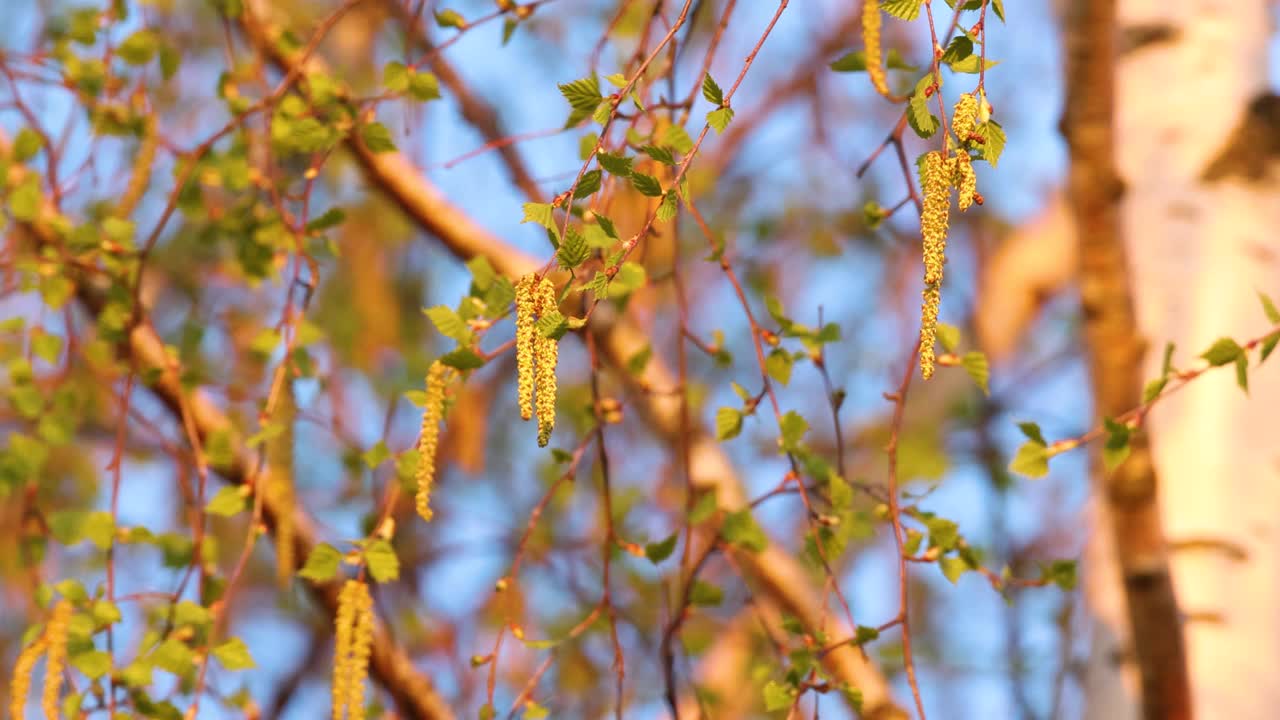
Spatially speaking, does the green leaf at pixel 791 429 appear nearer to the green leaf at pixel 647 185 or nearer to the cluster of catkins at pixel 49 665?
the green leaf at pixel 647 185

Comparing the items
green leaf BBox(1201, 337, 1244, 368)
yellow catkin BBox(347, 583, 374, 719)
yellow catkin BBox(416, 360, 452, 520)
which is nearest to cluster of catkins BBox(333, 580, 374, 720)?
yellow catkin BBox(347, 583, 374, 719)

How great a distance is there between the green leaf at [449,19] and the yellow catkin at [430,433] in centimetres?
59

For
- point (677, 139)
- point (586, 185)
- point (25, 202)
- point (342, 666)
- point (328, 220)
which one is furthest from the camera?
point (25, 202)

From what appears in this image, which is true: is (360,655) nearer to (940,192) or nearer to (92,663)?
(92,663)

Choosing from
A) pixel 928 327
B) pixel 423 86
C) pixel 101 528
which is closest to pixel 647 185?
pixel 928 327

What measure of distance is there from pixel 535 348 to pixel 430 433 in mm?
340

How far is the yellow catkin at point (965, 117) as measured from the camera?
866 mm

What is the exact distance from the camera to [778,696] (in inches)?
52.6

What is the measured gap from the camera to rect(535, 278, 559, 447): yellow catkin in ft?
2.89

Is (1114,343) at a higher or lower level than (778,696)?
higher

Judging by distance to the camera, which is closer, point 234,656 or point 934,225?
point 934,225

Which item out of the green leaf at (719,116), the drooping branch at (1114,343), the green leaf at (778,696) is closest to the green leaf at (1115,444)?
the drooping branch at (1114,343)

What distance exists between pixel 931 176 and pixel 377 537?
91 centimetres

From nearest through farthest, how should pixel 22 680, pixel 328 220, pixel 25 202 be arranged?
1. pixel 22 680
2. pixel 328 220
3. pixel 25 202
